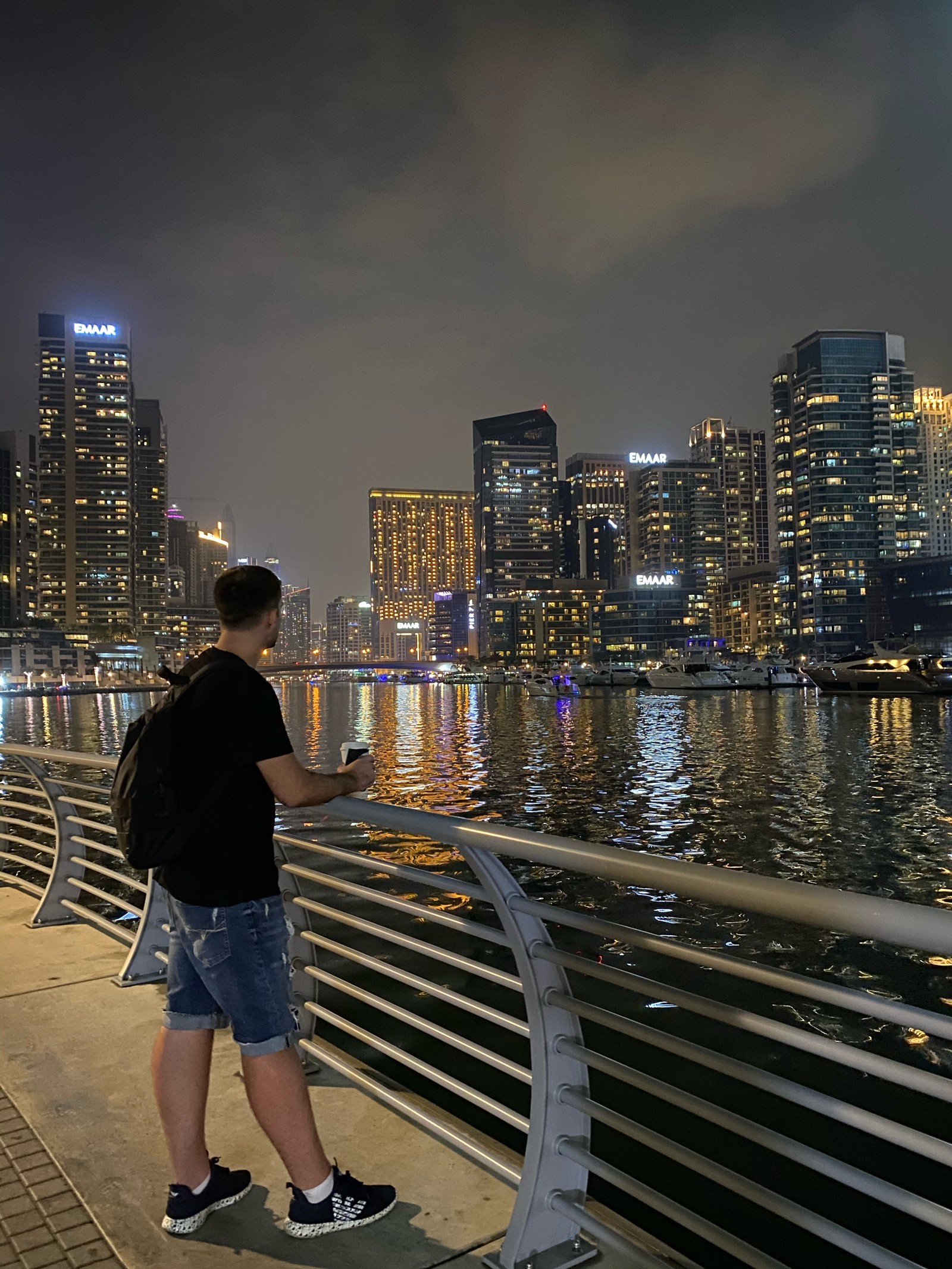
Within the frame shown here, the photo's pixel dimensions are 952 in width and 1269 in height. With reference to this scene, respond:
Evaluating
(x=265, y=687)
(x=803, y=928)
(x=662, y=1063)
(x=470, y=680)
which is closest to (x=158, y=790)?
(x=265, y=687)

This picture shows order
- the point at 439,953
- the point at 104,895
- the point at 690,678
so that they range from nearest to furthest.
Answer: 1. the point at 439,953
2. the point at 104,895
3. the point at 690,678

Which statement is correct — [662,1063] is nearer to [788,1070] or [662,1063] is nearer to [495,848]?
[788,1070]

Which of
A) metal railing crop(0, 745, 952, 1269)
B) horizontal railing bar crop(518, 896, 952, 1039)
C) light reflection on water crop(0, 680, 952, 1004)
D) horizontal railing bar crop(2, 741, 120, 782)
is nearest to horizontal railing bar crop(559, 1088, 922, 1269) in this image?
metal railing crop(0, 745, 952, 1269)

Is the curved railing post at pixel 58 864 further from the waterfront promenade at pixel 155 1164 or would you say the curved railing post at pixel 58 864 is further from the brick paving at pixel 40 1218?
the brick paving at pixel 40 1218

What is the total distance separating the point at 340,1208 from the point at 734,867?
12314mm

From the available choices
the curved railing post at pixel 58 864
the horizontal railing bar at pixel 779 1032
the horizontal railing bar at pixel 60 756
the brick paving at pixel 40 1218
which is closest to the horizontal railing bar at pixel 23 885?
the curved railing post at pixel 58 864

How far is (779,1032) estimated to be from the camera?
203 centimetres

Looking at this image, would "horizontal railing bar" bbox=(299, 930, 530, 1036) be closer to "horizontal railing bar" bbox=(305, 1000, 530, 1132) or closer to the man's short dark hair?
"horizontal railing bar" bbox=(305, 1000, 530, 1132)

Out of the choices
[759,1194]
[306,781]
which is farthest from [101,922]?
[759,1194]

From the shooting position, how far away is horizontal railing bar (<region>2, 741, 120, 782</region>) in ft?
16.2

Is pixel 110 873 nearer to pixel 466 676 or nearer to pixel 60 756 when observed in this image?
pixel 60 756

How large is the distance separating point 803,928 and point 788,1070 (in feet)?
14.6

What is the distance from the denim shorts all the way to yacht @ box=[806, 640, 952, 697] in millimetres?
86040

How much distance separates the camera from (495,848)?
8.79 ft
